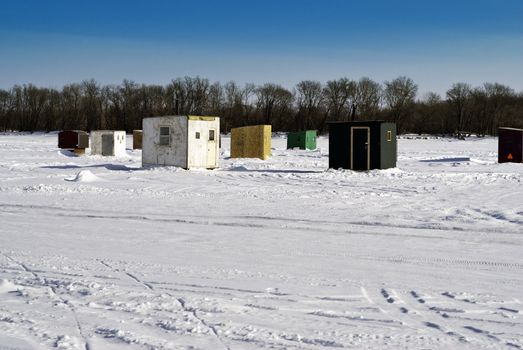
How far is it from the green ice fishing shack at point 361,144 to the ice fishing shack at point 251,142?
9.63 meters

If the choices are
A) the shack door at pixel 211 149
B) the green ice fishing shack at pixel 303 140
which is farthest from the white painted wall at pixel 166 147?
the green ice fishing shack at pixel 303 140

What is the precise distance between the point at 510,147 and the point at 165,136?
54.6 ft

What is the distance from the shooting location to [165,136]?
23656mm

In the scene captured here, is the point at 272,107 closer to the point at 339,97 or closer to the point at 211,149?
the point at 339,97

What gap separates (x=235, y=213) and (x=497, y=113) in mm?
84781

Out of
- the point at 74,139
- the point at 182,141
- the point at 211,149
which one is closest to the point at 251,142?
the point at 211,149

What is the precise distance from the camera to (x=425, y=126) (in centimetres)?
8769

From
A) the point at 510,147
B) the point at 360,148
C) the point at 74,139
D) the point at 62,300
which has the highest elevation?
the point at 74,139

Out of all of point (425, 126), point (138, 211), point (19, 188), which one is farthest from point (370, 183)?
point (425, 126)

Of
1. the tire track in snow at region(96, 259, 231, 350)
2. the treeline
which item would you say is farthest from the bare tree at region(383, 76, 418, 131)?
the tire track in snow at region(96, 259, 231, 350)

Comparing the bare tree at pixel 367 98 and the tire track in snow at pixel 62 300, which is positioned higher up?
the bare tree at pixel 367 98

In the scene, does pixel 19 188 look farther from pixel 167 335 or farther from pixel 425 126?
pixel 425 126

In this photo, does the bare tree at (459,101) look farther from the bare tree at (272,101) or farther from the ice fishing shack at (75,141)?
the ice fishing shack at (75,141)

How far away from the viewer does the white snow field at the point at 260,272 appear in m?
4.42
